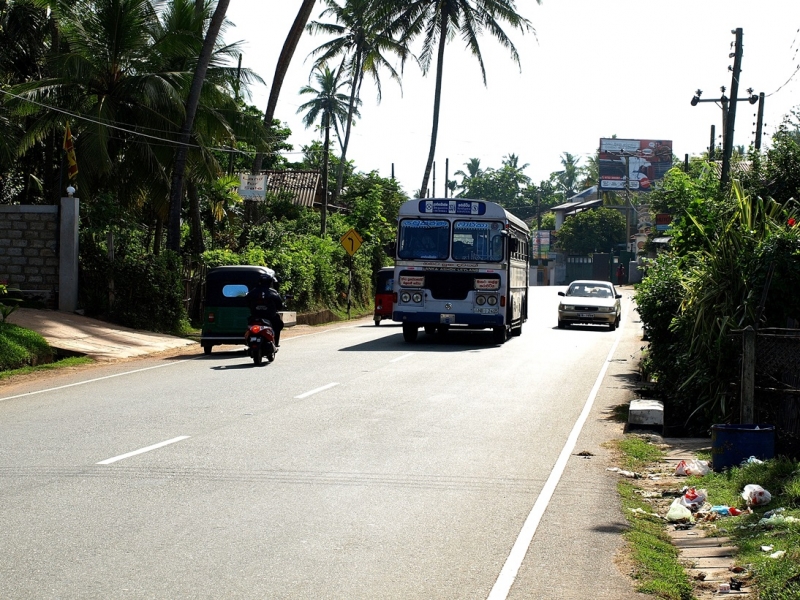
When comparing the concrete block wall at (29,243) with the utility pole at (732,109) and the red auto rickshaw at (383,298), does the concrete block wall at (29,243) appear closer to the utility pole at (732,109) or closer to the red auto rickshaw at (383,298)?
the red auto rickshaw at (383,298)

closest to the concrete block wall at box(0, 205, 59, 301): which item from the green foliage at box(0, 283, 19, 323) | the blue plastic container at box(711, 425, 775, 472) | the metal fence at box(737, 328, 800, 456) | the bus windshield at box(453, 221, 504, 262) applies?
the green foliage at box(0, 283, 19, 323)

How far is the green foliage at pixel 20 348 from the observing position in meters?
19.2

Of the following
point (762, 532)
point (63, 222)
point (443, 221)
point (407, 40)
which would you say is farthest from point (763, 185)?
point (407, 40)

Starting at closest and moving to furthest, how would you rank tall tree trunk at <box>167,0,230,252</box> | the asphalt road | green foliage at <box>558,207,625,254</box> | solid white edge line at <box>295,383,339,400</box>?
1. the asphalt road
2. solid white edge line at <box>295,383,339,400</box>
3. tall tree trunk at <box>167,0,230,252</box>
4. green foliage at <box>558,207,625,254</box>

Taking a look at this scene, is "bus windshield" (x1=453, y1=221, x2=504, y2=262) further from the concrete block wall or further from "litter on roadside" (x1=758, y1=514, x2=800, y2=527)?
"litter on roadside" (x1=758, y1=514, x2=800, y2=527)

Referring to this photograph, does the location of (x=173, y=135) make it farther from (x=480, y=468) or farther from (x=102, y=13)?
(x=480, y=468)

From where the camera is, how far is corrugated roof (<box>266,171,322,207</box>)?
57.6 m

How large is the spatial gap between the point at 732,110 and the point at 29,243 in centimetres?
1908

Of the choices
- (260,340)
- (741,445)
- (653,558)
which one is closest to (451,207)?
(260,340)

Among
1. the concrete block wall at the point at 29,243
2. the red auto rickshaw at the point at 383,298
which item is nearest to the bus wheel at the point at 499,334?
the red auto rickshaw at the point at 383,298

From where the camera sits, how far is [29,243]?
87.0 feet

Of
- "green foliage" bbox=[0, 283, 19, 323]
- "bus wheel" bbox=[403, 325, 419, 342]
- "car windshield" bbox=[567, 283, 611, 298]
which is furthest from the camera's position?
"car windshield" bbox=[567, 283, 611, 298]

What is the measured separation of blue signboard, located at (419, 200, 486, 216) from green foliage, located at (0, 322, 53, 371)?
975 centimetres

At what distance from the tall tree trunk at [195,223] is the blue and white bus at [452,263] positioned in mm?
8458
